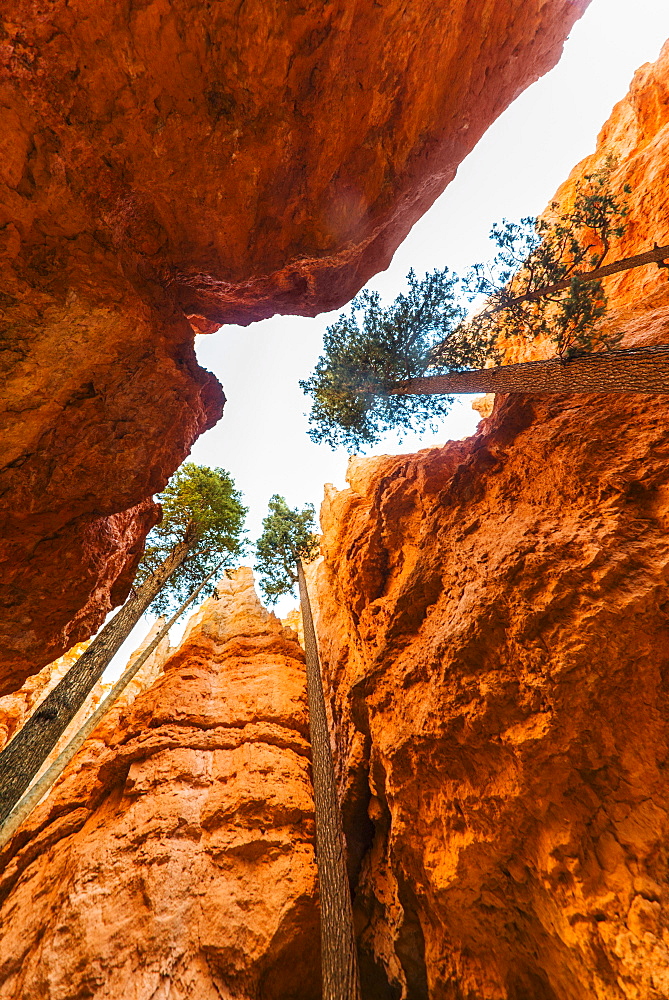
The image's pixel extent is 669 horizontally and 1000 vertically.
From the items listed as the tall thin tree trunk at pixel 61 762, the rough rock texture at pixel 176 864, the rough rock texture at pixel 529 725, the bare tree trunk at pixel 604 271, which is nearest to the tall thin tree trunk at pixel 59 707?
the tall thin tree trunk at pixel 61 762

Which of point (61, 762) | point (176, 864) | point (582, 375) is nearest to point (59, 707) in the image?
point (176, 864)

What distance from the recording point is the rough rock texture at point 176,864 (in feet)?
21.5

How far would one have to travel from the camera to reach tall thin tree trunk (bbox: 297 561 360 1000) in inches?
217

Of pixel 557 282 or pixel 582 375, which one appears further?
pixel 557 282

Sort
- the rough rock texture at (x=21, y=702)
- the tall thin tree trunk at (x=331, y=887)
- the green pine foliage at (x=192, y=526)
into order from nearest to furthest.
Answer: the tall thin tree trunk at (x=331, y=887), the green pine foliage at (x=192, y=526), the rough rock texture at (x=21, y=702)

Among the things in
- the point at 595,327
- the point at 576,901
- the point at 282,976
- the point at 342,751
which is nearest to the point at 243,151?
the point at 595,327

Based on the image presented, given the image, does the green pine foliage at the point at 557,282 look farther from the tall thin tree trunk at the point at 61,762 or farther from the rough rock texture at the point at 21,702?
the rough rock texture at the point at 21,702

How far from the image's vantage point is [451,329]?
1034cm

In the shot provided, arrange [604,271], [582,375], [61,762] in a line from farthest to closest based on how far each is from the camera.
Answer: [61,762]
[604,271]
[582,375]

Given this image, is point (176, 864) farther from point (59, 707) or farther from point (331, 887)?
point (59, 707)

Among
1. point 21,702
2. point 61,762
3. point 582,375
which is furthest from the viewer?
point 21,702

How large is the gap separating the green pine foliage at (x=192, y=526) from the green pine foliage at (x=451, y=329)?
15.9ft

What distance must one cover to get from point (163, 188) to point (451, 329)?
7.18m

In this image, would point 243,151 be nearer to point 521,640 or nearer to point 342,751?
point 521,640
